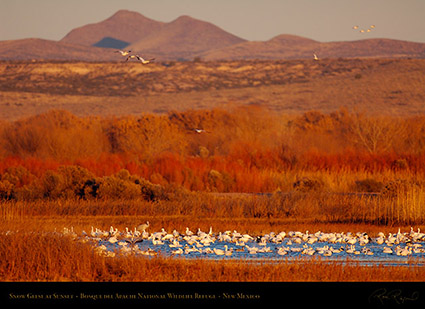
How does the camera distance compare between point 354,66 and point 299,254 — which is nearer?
point 299,254

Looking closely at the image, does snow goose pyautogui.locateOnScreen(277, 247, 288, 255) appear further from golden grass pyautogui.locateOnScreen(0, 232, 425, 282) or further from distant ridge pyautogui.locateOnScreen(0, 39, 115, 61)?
distant ridge pyautogui.locateOnScreen(0, 39, 115, 61)

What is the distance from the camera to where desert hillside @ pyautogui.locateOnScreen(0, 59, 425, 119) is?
74.8 m

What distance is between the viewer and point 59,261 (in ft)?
36.8

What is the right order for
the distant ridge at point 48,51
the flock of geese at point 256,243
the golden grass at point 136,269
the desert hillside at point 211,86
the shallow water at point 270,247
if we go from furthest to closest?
the distant ridge at point 48,51
the desert hillside at point 211,86
the flock of geese at point 256,243
the shallow water at point 270,247
the golden grass at point 136,269

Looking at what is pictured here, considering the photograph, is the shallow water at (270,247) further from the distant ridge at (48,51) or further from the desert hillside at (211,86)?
the distant ridge at (48,51)

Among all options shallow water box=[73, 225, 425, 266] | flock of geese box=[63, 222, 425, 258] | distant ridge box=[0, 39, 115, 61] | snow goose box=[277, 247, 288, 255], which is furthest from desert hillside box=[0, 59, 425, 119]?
distant ridge box=[0, 39, 115, 61]

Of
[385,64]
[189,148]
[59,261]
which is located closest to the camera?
[59,261]

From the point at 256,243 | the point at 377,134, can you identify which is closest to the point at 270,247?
the point at 256,243

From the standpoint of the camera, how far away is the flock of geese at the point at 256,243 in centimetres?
1348

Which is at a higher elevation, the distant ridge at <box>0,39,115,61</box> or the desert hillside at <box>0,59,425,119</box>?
the distant ridge at <box>0,39,115,61</box>

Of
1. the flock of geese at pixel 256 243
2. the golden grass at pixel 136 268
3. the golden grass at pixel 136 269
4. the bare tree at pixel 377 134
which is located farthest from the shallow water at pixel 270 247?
the bare tree at pixel 377 134
